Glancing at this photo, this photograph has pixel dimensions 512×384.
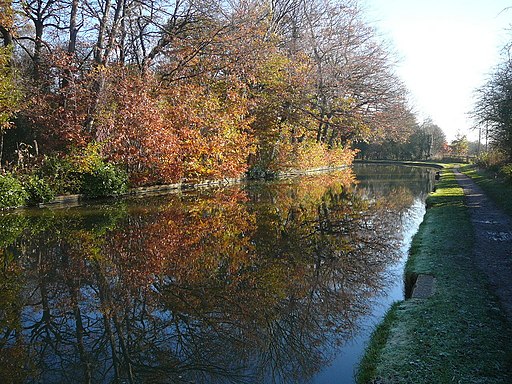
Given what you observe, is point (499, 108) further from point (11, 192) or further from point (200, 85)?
point (11, 192)

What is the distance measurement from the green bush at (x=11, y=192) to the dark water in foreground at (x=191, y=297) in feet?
5.32

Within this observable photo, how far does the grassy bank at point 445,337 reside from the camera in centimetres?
335

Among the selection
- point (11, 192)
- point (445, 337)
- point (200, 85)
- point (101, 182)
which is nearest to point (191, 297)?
point (445, 337)

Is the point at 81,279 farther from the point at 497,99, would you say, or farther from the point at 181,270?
the point at 497,99

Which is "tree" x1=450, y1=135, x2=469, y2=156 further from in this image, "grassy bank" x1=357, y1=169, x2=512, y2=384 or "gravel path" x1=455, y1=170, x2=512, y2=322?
"grassy bank" x1=357, y1=169, x2=512, y2=384

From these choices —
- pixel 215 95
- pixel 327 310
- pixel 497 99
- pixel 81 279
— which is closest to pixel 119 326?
pixel 81 279

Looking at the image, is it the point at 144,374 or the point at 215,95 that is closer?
the point at 144,374

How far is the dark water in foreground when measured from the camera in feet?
12.9

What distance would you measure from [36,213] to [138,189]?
5.96 meters

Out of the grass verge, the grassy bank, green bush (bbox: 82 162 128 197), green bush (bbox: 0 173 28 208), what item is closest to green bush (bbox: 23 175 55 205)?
green bush (bbox: 0 173 28 208)

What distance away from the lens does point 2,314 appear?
4949 millimetres

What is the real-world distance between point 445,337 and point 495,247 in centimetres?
457

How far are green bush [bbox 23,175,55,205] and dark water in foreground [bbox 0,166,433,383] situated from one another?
246 centimetres

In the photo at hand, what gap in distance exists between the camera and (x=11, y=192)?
495 inches
